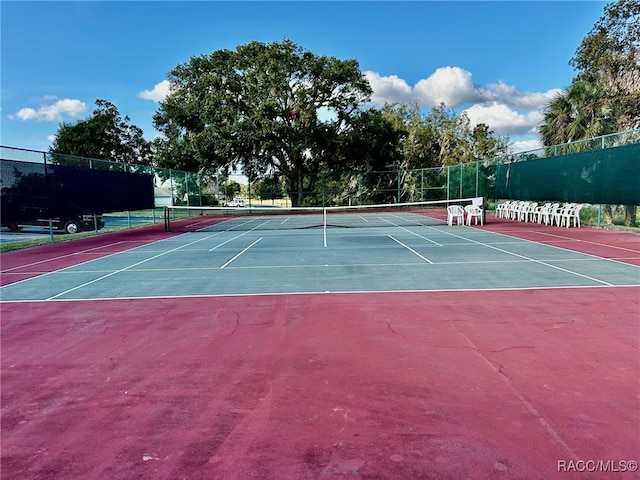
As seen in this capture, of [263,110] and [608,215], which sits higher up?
[263,110]

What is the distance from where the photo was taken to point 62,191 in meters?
16.7

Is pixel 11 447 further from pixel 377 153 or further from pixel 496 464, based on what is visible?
pixel 377 153

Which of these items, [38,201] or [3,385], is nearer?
[3,385]

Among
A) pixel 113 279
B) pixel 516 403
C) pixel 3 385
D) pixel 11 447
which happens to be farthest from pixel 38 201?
pixel 516 403

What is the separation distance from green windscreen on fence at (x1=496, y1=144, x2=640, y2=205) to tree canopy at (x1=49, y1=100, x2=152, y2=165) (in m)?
36.7

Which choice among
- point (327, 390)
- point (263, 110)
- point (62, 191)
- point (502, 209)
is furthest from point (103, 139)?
point (327, 390)

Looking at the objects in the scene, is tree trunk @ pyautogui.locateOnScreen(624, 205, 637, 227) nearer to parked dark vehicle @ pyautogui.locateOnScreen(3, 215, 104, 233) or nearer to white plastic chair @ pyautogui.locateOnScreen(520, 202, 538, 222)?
white plastic chair @ pyautogui.locateOnScreen(520, 202, 538, 222)

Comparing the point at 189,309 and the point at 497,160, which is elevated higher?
the point at 497,160

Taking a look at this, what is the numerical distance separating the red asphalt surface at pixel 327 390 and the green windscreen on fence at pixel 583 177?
9758mm

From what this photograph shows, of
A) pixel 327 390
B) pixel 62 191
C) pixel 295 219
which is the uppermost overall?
pixel 62 191

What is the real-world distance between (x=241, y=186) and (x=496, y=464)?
34.8 metres

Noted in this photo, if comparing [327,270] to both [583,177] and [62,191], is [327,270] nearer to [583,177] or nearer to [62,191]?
[62,191]

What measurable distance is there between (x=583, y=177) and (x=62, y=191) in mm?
20341

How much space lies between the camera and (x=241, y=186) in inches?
1431
